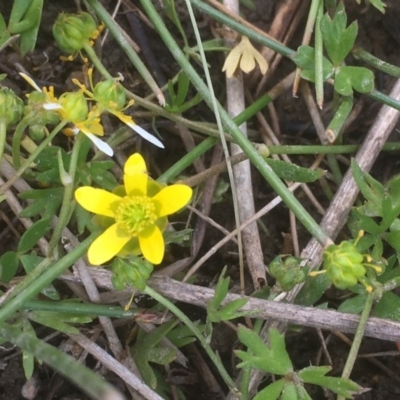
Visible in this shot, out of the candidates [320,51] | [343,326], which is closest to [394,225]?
[343,326]

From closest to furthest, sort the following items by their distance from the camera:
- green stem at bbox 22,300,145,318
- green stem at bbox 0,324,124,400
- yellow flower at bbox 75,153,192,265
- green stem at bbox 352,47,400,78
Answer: green stem at bbox 0,324,124,400 < yellow flower at bbox 75,153,192,265 < green stem at bbox 22,300,145,318 < green stem at bbox 352,47,400,78

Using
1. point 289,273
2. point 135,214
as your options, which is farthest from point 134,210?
point 289,273

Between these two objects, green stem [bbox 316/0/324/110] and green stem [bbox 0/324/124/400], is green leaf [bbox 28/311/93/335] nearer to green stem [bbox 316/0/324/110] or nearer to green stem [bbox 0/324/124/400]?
green stem [bbox 0/324/124/400]

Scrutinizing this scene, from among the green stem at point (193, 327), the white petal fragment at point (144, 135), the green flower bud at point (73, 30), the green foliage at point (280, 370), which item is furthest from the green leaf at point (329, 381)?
the green flower bud at point (73, 30)

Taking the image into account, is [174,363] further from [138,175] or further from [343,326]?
[138,175]

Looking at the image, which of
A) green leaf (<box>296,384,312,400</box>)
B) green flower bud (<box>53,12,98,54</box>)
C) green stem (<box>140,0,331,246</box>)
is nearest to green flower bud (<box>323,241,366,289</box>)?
green stem (<box>140,0,331,246</box>)

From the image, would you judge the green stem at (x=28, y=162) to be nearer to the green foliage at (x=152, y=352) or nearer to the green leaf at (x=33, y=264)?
the green leaf at (x=33, y=264)
